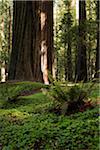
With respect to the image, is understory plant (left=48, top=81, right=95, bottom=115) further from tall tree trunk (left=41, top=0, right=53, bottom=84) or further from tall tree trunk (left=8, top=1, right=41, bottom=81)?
tall tree trunk (left=41, top=0, right=53, bottom=84)

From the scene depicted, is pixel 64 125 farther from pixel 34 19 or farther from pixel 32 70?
pixel 34 19

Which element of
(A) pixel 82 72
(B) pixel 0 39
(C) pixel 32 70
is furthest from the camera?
(B) pixel 0 39

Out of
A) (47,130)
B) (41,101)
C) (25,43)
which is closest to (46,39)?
(25,43)

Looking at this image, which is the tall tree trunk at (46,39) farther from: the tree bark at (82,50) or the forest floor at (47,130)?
the forest floor at (47,130)

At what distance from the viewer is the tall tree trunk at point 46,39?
11.1 meters

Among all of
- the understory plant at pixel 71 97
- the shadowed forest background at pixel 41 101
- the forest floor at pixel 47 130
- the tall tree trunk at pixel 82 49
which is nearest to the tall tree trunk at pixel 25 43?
the shadowed forest background at pixel 41 101

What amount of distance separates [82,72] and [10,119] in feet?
31.6

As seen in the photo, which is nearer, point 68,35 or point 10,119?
point 10,119

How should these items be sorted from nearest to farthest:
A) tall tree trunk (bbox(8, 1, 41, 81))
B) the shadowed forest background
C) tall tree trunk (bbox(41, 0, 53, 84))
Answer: the shadowed forest background, tall tree trunk (bbox(8, 1, 41, 81)), tall tree trunk (bbox(41, 0, 53, 84))

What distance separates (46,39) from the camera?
445 inches

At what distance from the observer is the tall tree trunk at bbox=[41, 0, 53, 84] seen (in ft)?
36.4

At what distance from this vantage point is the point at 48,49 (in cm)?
1138

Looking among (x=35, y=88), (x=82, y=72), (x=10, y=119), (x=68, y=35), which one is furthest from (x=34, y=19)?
(x=10, y=119)

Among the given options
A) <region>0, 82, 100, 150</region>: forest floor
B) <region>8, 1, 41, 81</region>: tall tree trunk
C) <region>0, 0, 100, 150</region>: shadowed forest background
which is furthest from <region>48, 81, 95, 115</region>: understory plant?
<region>8, 1, 41, 81</region>: tall tree trunk
